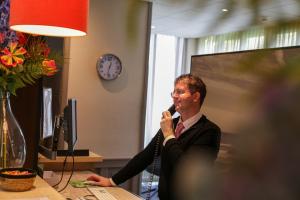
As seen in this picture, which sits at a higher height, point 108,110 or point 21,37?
point 21,37

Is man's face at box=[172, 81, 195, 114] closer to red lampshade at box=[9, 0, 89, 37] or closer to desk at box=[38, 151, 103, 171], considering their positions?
red lampshade at box=[9, 0, 89, 37]

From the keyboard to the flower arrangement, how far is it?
669 mm

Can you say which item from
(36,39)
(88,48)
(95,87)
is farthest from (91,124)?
(36,39)

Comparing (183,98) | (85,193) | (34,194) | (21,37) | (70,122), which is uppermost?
(21,37)

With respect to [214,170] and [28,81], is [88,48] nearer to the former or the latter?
[28,81]

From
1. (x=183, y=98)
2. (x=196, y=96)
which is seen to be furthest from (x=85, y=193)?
(x=196, y=96)

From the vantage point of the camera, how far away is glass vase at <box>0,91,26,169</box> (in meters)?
1.39

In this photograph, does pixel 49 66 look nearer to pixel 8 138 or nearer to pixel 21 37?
pixel 21 37

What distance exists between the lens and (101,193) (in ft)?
6.11

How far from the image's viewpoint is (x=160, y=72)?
58 centimetres

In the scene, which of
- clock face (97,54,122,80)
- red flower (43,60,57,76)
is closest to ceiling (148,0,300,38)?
red flower (43,60,57,76)

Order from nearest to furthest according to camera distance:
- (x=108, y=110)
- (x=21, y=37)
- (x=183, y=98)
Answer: (x=183, y=98), (x=21, y=37), (x=108, y=110)

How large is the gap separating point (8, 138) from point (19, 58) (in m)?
0.30

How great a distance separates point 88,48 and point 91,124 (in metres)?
1.15
